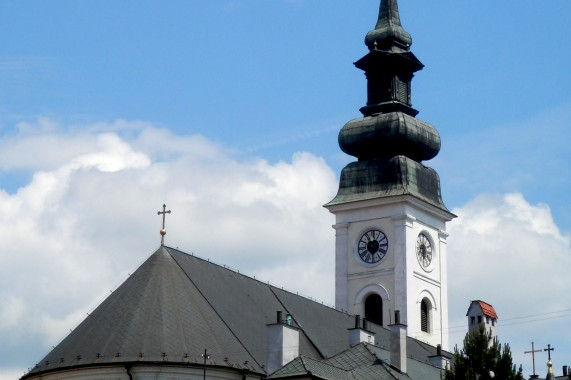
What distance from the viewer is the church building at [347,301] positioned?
204ft

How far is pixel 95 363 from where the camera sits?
6125 centimetres


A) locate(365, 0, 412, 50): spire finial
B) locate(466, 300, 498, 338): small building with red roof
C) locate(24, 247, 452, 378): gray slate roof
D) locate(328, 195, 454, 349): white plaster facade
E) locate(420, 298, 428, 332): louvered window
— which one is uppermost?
locate(365, 0, 412, 50): spire finial

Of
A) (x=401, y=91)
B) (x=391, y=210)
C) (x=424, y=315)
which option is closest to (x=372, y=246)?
(x=391, y=210)

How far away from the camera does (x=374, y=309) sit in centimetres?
8812

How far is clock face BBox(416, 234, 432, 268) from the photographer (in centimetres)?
8912

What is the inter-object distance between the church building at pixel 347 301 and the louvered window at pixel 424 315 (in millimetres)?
123

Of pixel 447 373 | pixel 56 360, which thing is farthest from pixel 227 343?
pixel 447 373

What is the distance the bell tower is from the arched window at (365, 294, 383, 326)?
5cm

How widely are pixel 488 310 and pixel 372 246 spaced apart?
38.4 feet

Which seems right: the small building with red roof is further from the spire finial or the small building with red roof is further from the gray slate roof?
the spire finial

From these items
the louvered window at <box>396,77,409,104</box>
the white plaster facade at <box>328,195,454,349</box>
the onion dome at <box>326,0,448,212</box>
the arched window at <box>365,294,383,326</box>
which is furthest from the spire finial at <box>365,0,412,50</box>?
the arched window at <box>365,294,383,326</box>

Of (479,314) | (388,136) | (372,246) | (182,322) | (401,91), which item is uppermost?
(401,91)

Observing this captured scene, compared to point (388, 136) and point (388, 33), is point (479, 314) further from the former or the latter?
point (388, 33)

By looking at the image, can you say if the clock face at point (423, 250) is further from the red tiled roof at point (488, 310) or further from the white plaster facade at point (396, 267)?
the red tiled roof at point (488, 310)
